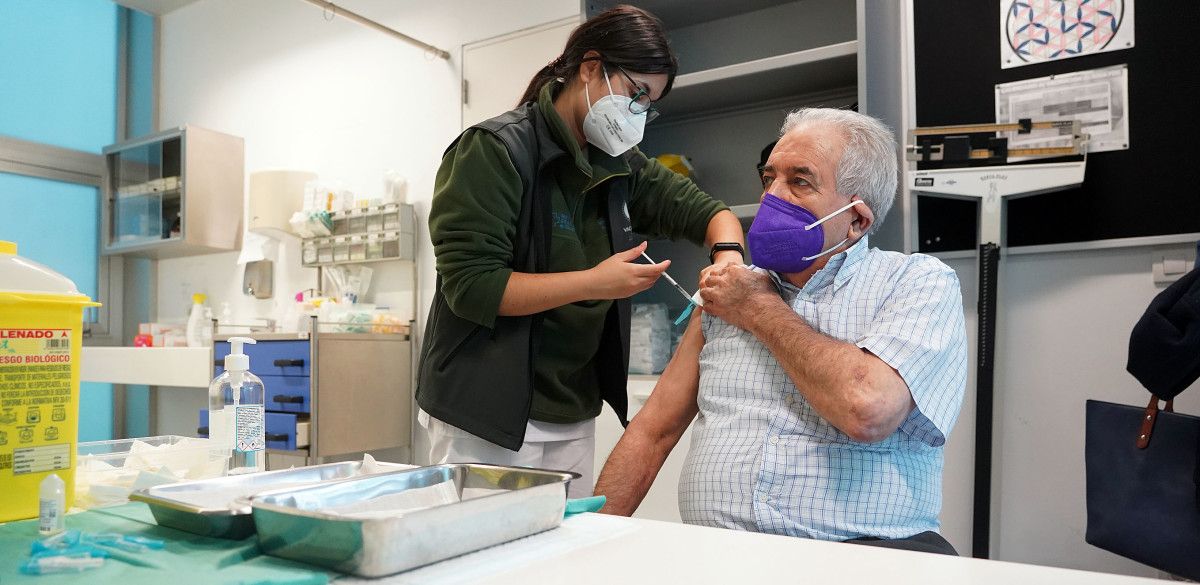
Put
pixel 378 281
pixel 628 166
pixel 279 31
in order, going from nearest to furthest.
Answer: pixel 628 166 → pixel 378 281 → pixel 279 31

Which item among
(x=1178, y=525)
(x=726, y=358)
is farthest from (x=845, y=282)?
(x=1178, y=525)

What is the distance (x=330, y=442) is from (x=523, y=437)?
1.99 meters

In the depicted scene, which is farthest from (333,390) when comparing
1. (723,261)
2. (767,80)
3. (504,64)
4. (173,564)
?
(173,564)

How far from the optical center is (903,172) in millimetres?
2227

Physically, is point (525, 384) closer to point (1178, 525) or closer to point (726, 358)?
point (726, 358)

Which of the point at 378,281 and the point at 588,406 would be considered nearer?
the point at 588,406

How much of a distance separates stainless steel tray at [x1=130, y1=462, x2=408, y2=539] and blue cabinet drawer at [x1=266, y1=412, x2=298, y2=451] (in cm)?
239

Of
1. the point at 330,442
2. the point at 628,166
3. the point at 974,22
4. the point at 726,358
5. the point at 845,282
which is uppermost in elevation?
the point at 974,22

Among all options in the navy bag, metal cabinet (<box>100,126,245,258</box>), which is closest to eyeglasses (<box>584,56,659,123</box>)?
the navy bag

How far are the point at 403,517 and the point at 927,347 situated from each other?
876mm

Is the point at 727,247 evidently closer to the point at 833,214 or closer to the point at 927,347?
the point at 833,214

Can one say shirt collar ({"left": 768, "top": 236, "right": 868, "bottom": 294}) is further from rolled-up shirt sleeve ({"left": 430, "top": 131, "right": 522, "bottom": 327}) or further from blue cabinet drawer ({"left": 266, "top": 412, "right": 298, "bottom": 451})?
blue cabinet drawer ({"left": 266, "top": 412, "right": 298, "bottom": 451})

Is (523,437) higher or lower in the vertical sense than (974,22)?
lower

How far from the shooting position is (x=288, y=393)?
3227 millimetres
